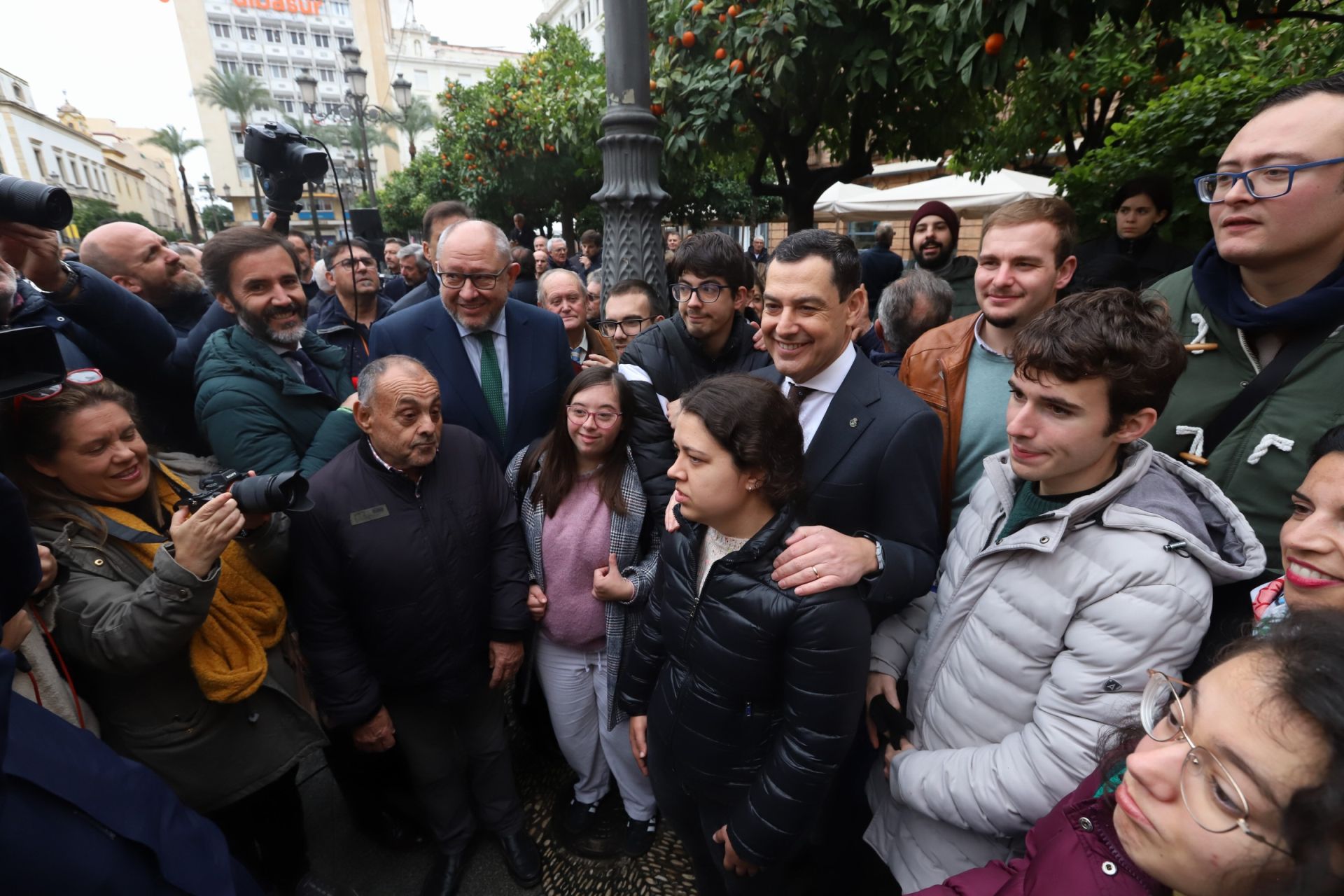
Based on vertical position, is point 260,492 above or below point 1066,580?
above

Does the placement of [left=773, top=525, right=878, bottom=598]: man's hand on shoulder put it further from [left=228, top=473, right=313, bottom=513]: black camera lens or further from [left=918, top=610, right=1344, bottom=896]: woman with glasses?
[left=228, top=473, right=313, bottom=513]: black camera lens

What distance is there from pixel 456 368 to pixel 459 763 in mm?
1660

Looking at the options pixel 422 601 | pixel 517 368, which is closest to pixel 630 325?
pixel 517 368

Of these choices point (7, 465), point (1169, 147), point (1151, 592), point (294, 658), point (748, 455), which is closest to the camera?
point (1151, 592)

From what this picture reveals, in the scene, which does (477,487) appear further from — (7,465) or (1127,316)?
(1127,316)

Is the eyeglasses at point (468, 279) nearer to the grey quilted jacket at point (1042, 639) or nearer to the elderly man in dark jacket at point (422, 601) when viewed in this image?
the elderly man in dark jacket at point (422, 601)

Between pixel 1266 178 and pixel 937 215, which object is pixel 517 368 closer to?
pixel 1266 178

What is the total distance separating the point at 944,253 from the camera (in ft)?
15.3

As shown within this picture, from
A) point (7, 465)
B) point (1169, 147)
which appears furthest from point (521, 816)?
point (1169, 147)

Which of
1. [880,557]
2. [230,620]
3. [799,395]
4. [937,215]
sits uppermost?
[937,215]

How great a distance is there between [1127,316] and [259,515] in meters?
2.50

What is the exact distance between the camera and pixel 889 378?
1.97 m

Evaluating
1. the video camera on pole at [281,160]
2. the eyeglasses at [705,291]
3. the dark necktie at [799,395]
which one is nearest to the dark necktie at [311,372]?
the video camera on pole at [281,160]

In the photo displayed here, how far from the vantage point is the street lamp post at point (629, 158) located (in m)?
3.01
